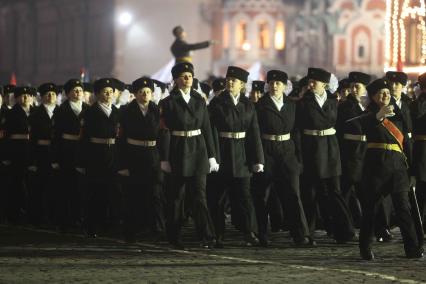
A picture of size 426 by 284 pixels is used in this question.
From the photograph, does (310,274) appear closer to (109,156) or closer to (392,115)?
(392,115)

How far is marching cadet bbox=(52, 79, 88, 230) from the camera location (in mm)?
16375

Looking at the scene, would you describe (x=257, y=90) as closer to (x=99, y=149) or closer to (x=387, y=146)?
(x=99, y=149)

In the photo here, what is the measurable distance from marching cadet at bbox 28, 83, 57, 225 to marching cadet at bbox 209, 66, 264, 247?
374cm

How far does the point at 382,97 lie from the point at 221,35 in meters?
62.1

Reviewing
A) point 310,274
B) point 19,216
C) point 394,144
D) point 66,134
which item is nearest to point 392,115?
point 394,144

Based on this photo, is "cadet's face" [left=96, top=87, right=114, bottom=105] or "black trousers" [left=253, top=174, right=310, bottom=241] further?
"cadet's face" [left=96, top=87, right=114, bottom=105]

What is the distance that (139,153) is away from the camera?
14.7m

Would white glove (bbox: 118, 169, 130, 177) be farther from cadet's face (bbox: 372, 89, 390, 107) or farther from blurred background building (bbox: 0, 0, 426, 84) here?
blurred background building (bbox: 0, 0, 426, 84)

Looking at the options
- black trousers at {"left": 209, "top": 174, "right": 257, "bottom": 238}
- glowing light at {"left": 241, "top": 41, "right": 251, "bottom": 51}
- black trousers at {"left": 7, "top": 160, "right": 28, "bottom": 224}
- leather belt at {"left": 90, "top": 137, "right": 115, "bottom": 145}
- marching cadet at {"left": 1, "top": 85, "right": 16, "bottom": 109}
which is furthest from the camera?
glowing light at {"left": 241, "top": 41, "right": 251, "bottom": 51}

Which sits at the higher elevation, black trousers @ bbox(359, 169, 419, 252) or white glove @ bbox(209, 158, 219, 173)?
white glove @ bbox(209, 158, 219, 173)

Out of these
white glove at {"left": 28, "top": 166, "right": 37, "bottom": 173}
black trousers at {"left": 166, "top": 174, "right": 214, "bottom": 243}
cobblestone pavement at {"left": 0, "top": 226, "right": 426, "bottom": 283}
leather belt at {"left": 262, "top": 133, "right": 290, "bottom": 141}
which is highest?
leather belt at {"left": 262, "top": 133, "right": 290, "bottom": 141}

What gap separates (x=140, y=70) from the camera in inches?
2726

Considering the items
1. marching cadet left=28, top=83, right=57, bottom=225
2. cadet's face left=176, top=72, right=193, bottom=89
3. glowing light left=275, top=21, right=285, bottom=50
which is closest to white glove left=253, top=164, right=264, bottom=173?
cadet's face left=176, top=72, right=193, bottom=89

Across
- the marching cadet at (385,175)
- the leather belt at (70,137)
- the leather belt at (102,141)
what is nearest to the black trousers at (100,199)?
the leather belt at (102,141)
